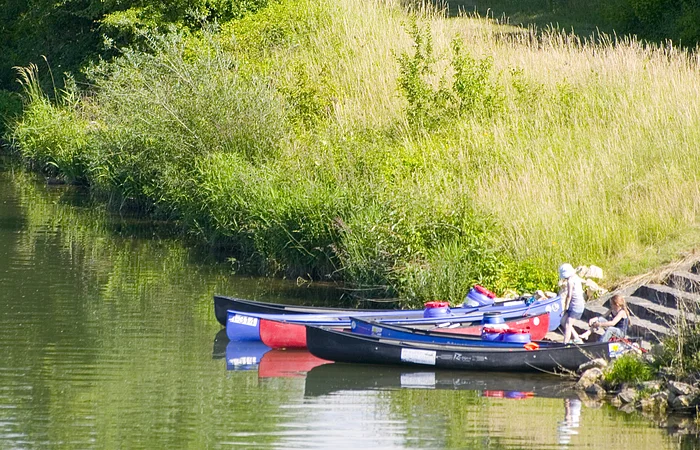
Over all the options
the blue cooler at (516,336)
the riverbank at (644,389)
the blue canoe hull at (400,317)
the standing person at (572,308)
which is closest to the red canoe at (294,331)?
the blue canoe hull at (400,317)

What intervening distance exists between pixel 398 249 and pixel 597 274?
3.58 metres

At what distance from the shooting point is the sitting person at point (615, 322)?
1662 cm

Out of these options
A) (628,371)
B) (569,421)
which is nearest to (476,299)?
(628,371)

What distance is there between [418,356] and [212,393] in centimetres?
308

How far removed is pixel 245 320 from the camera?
18875mm

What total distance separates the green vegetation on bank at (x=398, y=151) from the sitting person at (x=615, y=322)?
11.2ft

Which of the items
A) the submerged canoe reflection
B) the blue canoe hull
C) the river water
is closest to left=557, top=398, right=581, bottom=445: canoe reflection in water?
the river water

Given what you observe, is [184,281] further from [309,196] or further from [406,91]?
[406,91]

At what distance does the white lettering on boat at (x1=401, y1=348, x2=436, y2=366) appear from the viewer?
A: 16750 mm

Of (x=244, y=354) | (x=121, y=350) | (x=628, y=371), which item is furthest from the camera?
(x=244, y=354)

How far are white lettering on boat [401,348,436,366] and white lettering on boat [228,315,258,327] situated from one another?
3.05 m

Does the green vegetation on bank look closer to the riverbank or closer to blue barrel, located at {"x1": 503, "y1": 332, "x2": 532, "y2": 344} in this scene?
blue barrel, located at {"x1": 503, "y1": 332, "x2": 532, "y2": 344}

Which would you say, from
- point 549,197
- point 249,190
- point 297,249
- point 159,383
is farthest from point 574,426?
point 249,190

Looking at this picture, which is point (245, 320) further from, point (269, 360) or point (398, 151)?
point (398, 151)
